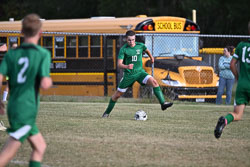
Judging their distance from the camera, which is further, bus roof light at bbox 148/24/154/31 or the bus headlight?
bus roof light at bbox 148/24/154/31

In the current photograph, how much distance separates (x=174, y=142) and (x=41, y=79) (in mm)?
3913

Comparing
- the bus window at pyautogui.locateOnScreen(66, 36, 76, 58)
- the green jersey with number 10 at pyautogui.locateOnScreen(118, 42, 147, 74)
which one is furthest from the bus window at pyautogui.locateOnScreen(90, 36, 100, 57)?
the green jersey with number 10 at pyautogui.locateOnScreen(118, 42, 147, 74)

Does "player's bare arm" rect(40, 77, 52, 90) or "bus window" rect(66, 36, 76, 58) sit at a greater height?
"player's bare arm" rect(40, 77, 52, 90)

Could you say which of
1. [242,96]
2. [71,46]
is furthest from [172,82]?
[242,96]

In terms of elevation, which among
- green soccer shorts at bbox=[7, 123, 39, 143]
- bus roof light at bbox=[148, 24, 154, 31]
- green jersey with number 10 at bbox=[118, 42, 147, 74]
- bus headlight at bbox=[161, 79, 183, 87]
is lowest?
bus headlight at bbox=[161, 79, 183, 87]

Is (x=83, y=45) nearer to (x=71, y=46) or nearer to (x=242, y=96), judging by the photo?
(x=71, y=46)

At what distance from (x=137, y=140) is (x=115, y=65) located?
1122 centimetres

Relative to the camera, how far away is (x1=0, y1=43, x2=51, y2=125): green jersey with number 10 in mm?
5656

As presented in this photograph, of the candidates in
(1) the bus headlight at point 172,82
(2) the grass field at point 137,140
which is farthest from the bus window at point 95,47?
(2) the grass field at point 137,140

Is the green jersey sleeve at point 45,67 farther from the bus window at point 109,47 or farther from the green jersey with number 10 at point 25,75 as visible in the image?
the bus window at point 109,47

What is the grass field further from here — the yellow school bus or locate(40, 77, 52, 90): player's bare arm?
the yellow school bus

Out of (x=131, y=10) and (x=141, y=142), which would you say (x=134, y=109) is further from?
(x=131, y=10)

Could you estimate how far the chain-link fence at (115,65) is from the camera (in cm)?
1889

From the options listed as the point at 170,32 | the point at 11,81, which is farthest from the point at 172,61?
the point at 11,81
